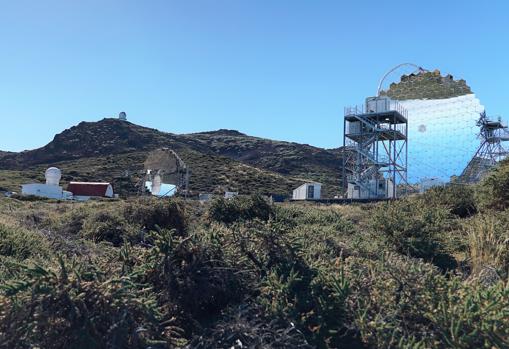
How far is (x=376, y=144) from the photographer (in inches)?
1636

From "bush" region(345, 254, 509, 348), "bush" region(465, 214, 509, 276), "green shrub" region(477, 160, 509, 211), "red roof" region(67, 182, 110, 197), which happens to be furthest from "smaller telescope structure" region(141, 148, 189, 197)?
"bush" region(345, 254, 509, 348)

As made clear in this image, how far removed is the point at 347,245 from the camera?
29.9 feet

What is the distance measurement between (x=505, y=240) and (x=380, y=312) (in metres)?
4.64

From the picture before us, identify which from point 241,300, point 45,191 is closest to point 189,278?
point 241,300

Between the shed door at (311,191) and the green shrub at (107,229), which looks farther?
the shed door at (311,191)

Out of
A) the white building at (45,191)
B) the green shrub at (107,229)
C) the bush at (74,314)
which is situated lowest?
the bush at (74,314)

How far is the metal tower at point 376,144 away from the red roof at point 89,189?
87.4 ft

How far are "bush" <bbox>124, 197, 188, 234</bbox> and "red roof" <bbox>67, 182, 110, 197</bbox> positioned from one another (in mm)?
40544

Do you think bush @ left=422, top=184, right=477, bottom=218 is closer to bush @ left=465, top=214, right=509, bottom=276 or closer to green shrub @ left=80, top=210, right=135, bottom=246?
bush @ left=465, top=214, right=509, bottom=276

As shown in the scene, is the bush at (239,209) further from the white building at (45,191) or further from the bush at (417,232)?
the white building at (45,191)

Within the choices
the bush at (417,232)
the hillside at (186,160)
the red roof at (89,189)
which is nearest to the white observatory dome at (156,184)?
the red roof at (89,189)

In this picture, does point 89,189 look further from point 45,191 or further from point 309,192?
point 309,192

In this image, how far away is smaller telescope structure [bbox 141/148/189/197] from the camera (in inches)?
1515

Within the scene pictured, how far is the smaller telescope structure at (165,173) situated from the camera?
3847cm
